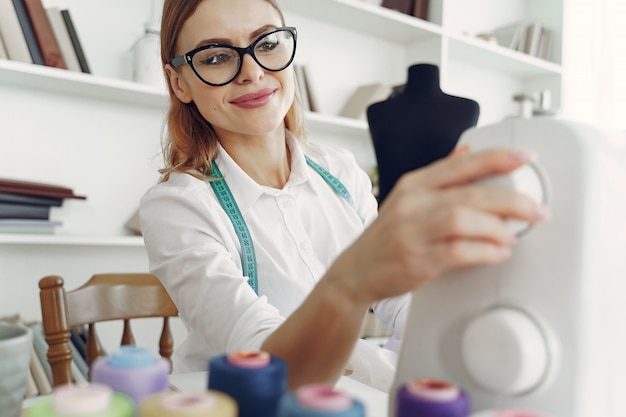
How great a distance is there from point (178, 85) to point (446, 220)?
0.92 metres

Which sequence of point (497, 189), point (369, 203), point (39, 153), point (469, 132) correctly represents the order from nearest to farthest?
point (497, 189) < point (469, 132) < point (369, 203) < point (39, 153)

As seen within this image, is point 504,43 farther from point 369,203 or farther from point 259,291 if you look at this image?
point 259,291

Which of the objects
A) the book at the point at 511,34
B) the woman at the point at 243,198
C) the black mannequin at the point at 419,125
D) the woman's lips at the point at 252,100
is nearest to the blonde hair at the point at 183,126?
the woman at the point at 243,198

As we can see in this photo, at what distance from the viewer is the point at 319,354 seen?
526 mm

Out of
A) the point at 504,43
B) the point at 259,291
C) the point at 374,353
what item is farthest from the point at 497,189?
the point at 504,43

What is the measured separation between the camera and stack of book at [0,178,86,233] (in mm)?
1754

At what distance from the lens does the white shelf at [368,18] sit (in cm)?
235

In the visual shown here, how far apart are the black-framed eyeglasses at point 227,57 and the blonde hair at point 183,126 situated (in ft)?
0.24

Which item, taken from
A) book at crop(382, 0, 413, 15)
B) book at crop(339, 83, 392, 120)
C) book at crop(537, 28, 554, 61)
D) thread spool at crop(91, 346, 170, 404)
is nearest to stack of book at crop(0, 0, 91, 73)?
book at crop(339, 83, 392, 120)

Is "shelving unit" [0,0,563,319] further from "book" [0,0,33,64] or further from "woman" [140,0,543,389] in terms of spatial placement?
"woman" [140,0,543,389]

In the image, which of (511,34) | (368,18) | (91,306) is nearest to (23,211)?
(91,306)

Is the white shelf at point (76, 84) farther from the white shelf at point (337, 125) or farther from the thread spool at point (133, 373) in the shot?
the thread spool at point (133, 373)

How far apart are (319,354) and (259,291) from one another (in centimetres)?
56

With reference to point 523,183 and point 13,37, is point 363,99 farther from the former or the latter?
point 523,183
